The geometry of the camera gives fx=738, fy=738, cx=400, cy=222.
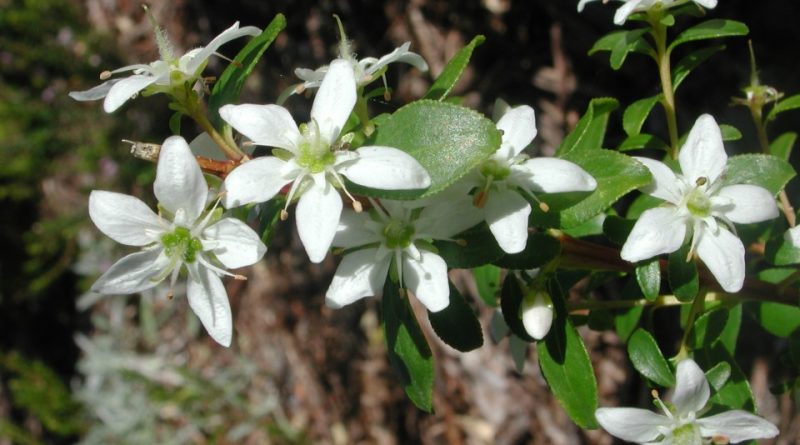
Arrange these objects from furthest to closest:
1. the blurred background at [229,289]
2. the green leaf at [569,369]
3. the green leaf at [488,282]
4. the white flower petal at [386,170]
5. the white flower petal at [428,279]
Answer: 1. the blurred background at [229,289]
2. the green leaf at [488,282]
3. the green leaf at [569,369]
4. the white flower petal at [428,279]
5. the white flower petal at [386,170]

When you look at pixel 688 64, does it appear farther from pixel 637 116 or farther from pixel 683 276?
pixel 683 276

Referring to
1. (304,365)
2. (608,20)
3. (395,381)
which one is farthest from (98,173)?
(608,20)

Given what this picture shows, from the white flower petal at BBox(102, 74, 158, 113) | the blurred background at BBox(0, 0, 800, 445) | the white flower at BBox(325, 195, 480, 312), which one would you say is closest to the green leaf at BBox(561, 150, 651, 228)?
the white flower at BBox(325, 195, 480, 312)

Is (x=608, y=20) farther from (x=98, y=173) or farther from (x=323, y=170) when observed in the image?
(x=98, y=173)

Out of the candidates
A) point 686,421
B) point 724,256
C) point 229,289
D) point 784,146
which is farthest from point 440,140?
point 229,289

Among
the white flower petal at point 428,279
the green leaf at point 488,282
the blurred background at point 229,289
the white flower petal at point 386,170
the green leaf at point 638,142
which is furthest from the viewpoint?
the blurred background at point 229,289

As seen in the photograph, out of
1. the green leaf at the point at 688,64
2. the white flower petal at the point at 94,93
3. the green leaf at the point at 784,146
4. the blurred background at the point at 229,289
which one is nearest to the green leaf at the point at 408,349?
the white flower petal at the point at 94,93

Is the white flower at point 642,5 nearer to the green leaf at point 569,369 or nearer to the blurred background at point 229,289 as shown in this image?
the green leaf at point 569,369
